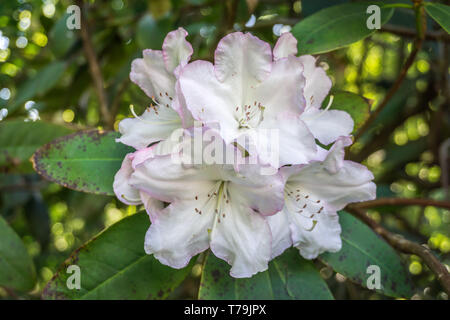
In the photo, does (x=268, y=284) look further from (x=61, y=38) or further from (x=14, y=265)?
(x=61, y=38)

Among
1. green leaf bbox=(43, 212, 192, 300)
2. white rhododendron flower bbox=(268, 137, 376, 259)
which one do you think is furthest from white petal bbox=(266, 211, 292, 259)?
green leaf bbox=(43, 212, 192, 300)

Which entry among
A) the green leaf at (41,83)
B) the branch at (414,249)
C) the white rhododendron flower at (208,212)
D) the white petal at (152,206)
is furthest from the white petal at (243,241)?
the green leaf at (41,83)

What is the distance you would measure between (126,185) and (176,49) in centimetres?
28

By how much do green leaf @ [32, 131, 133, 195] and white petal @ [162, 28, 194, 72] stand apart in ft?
A: 0.77

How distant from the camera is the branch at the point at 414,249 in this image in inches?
31.9

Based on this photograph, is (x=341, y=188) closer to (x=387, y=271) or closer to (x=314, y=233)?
(x=314, y=233)

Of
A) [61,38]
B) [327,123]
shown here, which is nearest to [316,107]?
[327,123]

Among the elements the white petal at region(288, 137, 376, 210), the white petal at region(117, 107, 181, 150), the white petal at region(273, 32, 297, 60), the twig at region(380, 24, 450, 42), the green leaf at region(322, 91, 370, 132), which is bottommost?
the white petal at region(288, 137, 376, 210)

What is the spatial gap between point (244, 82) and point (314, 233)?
1.06 feet

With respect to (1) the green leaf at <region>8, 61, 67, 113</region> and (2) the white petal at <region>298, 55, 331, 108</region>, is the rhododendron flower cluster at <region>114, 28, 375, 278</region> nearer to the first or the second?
(2) the white petal at <region>298, 55, 331, 108</region>

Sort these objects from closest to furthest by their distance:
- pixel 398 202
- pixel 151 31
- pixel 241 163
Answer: pixel 241 163 < pixel 398 202 < pixel 151 31

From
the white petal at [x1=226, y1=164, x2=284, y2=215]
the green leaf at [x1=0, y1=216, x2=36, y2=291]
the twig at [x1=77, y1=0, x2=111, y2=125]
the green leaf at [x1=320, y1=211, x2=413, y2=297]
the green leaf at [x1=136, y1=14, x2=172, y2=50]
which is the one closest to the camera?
the white petal at [x1=226, y1=164, x2=284, y2=215]

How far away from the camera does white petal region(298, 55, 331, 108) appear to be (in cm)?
88

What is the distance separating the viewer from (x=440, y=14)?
903 millimetres
